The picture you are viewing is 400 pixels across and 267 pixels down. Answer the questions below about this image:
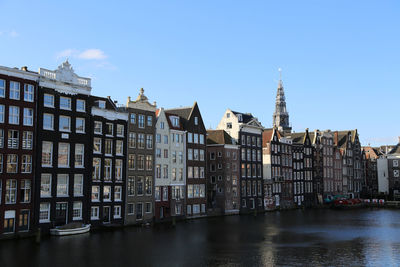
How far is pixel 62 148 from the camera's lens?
64250mm

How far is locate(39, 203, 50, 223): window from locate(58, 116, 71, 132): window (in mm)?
10715

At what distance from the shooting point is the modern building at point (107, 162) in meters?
68.7

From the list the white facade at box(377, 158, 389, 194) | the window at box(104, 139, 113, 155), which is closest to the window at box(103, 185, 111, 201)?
the window at box(104, 139, 113, 155)

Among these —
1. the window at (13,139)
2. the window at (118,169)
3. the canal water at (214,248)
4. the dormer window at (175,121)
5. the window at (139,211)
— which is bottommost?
the canal water at (214,248)

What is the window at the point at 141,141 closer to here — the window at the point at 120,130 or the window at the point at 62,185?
the window at the point at 120,130

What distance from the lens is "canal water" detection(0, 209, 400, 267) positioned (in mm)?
42188

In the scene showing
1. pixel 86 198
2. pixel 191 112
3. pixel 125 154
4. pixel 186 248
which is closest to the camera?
pixel 186 248

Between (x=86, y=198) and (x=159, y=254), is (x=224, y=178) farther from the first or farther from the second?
(x=159, y=254)

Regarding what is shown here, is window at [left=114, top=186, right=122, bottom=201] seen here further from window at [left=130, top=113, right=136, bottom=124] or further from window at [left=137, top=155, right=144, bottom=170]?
window at [left=130, top=113, right=136, bottom=124]

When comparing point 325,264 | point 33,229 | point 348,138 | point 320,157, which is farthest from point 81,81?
point 348,138

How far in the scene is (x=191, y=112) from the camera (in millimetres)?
91375

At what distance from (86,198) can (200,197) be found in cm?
3110

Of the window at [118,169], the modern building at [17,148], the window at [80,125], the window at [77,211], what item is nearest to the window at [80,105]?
the window at [80,125]

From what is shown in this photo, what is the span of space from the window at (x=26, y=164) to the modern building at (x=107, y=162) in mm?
10158
